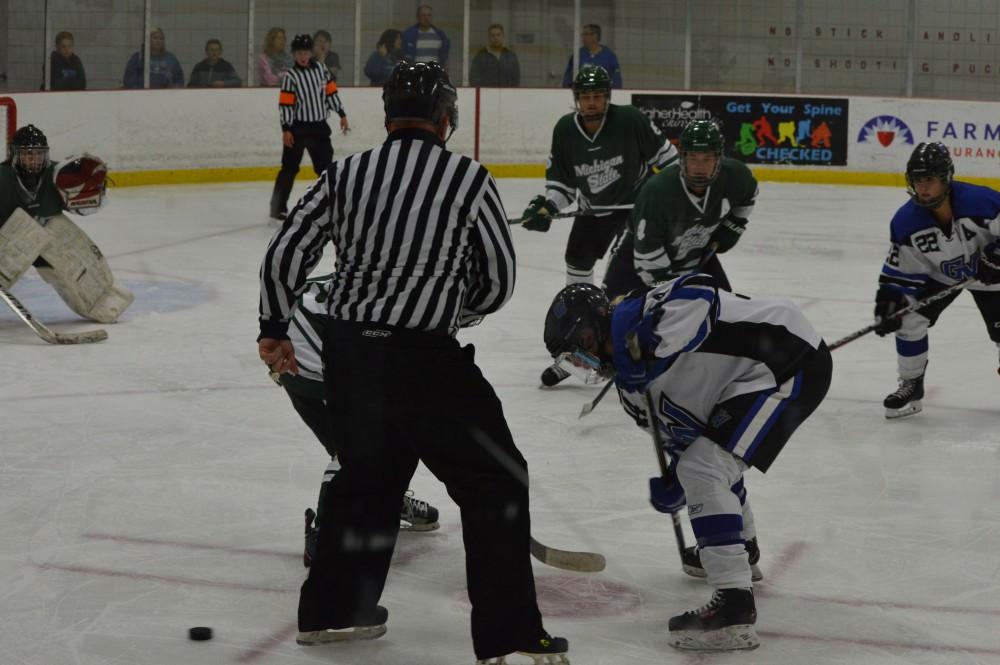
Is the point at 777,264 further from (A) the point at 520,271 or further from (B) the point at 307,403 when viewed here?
(B) the point at 307,403

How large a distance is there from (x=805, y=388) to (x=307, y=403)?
1.12m

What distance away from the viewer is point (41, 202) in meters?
6.19

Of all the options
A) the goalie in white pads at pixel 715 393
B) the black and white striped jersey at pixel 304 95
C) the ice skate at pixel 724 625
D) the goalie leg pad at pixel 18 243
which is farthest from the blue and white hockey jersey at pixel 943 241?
the black and white striped jersey at pixel 304 95

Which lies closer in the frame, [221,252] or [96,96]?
[221,252]

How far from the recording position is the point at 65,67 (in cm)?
1060

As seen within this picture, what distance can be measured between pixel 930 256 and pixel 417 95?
256cm

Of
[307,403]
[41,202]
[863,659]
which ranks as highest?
[41,202]

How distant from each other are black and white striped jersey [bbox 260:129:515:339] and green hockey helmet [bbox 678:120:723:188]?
6.02 feet

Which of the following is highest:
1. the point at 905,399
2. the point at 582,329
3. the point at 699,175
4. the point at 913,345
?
the point at 699,175

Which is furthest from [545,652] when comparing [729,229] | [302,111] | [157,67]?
[157,67]

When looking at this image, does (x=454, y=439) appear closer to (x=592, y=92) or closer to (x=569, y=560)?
(x=569, y=560)

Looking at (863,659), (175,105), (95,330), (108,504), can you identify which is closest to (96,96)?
(175,105)

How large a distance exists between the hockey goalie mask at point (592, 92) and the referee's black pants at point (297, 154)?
4.37 m

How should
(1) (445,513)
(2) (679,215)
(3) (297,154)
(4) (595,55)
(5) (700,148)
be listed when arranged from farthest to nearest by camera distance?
(4) (595,55), (3) (297,154), (2) (679,215), (5) (700,148), (1) (445,513)
